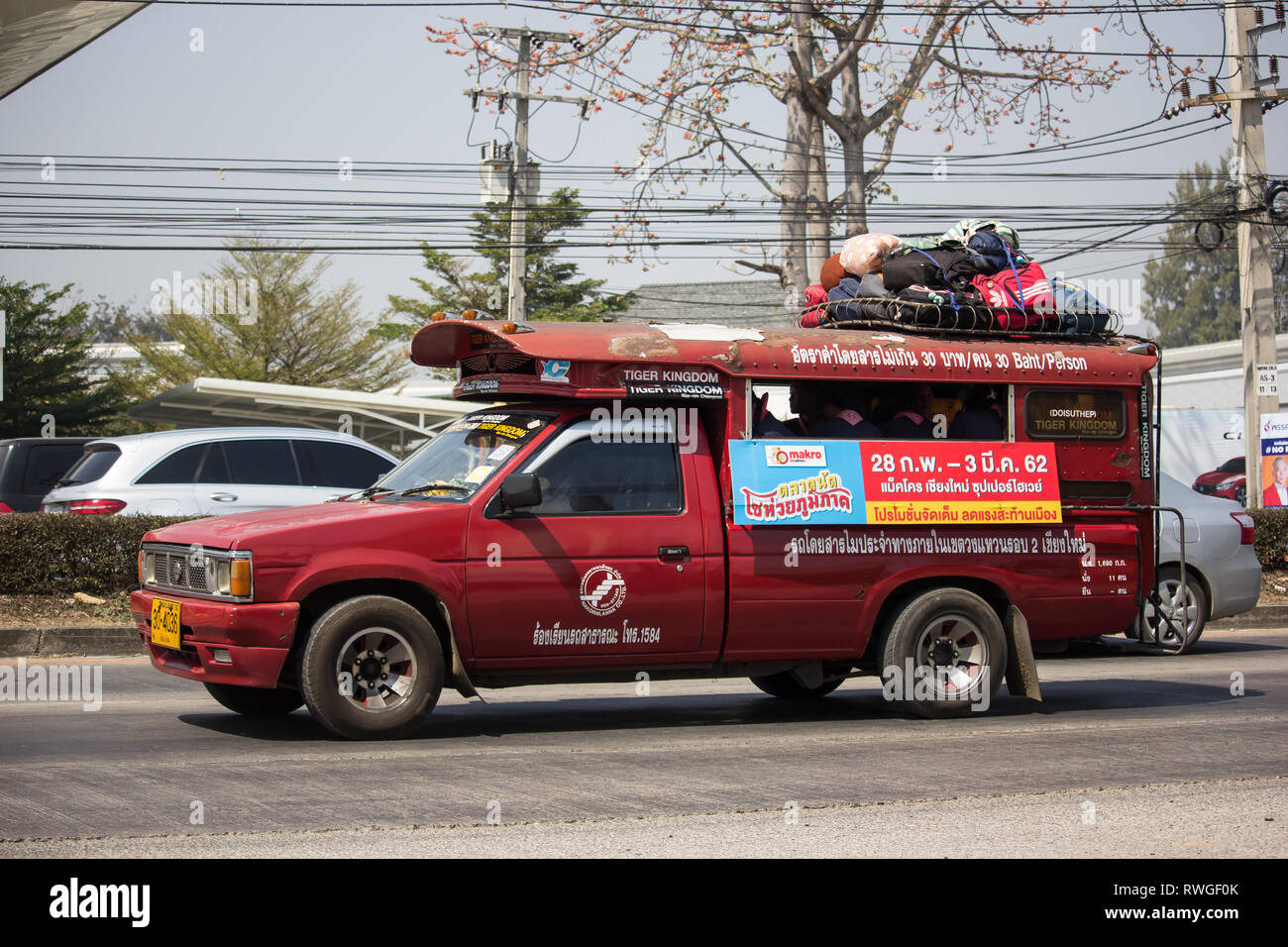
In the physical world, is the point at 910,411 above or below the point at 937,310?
below

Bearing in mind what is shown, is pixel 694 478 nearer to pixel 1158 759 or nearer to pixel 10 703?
pixel 1158 759

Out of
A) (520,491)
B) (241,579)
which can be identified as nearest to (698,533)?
(520,491)

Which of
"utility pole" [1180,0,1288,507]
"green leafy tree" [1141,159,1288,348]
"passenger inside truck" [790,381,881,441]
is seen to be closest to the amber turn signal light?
"passenger inside truck" [790,381,881,441]

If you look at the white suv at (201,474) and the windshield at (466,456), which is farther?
the white suv at (201,474)

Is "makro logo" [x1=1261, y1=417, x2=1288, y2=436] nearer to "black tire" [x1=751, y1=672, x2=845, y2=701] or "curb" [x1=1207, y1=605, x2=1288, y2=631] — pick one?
"curb" [x1=1207, y1=605, x2=1288, y2=631]

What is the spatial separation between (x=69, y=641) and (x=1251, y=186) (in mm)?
18900

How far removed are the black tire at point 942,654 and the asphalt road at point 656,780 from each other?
166 mm

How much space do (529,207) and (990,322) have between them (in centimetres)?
1801

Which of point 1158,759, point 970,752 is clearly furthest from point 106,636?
point 1158,759

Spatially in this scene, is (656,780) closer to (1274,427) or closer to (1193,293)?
(1274,427)

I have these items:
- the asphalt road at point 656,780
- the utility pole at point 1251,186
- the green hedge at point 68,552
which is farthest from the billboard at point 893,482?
the utility pole at point 1251,186

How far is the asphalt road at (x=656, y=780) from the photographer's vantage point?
A: 5.34 metres

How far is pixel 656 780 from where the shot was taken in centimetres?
651

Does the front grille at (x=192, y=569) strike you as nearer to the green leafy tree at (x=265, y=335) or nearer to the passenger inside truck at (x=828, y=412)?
the passenger inside truck at (x=828, y=412)
